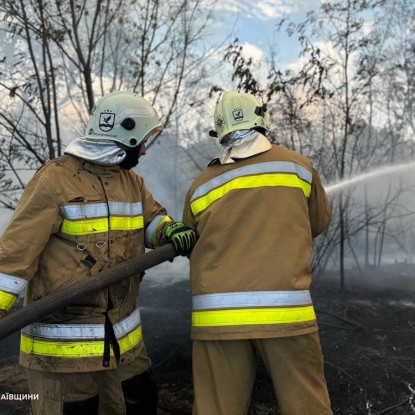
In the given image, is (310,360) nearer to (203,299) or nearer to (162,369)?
(203,299)

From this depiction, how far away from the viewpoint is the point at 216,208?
229cm

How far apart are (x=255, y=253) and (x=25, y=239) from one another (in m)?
1.14

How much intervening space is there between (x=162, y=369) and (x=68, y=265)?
202 centimetres

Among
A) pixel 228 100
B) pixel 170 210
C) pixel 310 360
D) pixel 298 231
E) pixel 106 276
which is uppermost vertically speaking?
pixel 228 100

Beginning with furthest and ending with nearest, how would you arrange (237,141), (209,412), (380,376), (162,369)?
(162,369) → (380,376) → (237,141) → (209,412)

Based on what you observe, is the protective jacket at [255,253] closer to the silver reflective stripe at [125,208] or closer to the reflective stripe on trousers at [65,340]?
the silver reflective stripe at [125,208]

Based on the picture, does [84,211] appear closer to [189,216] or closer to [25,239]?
[25,239]

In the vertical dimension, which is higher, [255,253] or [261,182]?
[261,182]

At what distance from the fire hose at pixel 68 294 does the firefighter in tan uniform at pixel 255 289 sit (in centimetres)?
34

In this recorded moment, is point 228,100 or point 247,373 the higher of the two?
point 228,100

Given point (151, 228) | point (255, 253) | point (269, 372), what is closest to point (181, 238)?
point (151, 228)

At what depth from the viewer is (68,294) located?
207 centimetres

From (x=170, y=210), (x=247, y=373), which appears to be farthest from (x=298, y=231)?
(x=170, y=210)

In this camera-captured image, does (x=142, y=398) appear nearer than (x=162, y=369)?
Yes
